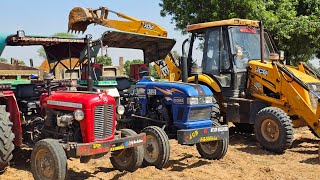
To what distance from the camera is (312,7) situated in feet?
52.7

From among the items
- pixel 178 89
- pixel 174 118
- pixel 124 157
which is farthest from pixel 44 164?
pixel 178 89

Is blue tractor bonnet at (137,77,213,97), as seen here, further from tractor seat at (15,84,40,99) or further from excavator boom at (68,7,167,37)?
excavator boom at (68,7,167,37)

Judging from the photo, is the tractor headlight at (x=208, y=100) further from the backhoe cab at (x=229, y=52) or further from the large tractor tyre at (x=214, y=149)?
the backhoe cab at (x=229, y=52)

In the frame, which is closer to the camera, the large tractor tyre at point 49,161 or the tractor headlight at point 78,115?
the large tractor tyre at point 49,161

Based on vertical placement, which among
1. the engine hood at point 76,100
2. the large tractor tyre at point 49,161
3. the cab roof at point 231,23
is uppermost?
the cab roof at point 231,23

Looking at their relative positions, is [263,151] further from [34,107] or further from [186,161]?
[34,107]

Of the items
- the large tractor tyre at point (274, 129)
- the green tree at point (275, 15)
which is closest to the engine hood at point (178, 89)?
the large tractor tyre at point (274, 129)

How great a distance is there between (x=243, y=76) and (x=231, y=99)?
575 millimetres

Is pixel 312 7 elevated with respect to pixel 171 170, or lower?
elevated

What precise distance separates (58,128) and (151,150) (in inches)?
58.8

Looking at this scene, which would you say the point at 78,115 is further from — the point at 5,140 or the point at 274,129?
the point at 274,129

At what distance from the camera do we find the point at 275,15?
49.4 feet

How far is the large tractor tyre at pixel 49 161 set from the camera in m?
5.34

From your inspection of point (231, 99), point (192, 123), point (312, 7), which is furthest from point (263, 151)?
point (312, 7)
